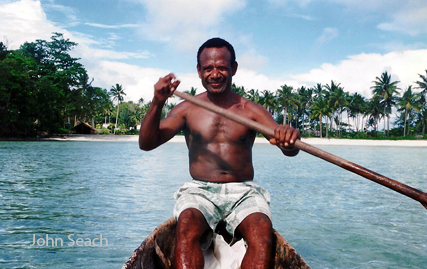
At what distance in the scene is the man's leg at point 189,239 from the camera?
202 cm

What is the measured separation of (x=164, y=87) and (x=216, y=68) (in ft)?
1.28

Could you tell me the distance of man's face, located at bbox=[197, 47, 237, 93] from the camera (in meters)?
2.55

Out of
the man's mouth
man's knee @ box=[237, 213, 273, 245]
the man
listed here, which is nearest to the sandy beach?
the man

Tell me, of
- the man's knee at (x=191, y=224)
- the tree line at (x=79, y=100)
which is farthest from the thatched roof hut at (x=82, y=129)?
the man's knee at (x=191, y=224)

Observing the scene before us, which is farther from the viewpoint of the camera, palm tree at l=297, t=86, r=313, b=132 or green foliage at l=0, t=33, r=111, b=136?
palm tree at l=297, t=86, r=313, b=132

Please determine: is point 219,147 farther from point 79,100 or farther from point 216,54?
point 79,100

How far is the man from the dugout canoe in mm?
245

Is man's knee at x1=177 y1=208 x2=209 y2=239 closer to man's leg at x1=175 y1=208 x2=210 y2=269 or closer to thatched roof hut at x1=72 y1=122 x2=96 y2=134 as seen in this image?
man's leg at x1=175 y1=208 x2=210 y2=269

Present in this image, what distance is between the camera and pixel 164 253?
2.62 m

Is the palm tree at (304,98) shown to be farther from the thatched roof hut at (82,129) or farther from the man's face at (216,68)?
the man's face at (216,68)

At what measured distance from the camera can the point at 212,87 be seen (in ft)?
8.52

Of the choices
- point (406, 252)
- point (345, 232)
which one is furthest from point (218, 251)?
point (345, 232)

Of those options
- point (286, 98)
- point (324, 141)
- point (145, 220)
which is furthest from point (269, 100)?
point (145, 220)

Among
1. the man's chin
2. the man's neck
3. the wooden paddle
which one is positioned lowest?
the wooden paddle
